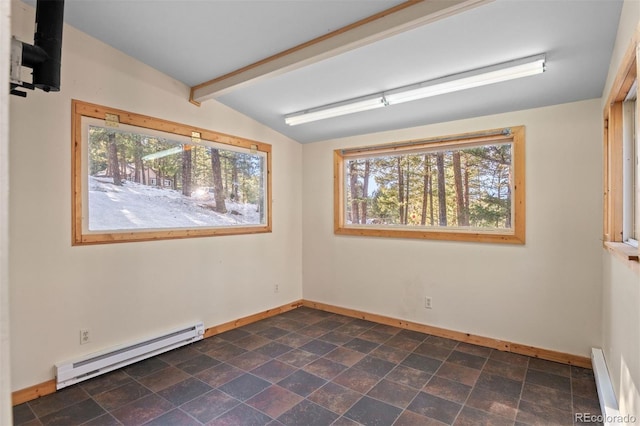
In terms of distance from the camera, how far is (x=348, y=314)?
4457 millimetres

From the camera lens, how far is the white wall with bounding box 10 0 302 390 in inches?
97.0

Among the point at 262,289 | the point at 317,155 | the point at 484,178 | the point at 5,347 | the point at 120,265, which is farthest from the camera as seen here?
the point at 317,155

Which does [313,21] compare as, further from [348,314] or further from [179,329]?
[348,314]

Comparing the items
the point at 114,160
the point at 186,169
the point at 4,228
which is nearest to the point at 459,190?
the point at 186,169

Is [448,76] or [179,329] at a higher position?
[448,76]

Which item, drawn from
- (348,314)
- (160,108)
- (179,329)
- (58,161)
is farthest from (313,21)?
(348,314)

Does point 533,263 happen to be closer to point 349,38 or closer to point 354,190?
point 354,190

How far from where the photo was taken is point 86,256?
280 cm

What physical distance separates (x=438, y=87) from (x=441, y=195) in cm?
140

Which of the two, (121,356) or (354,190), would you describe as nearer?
(121,356)

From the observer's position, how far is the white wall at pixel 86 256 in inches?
97.0

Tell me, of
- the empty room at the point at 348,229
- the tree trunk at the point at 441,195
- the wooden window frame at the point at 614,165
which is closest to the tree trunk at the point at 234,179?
the empty room at the point at 348,229

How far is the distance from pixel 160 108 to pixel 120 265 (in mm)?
1556

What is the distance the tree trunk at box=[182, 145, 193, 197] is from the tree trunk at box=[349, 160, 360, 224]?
2.08 metres
